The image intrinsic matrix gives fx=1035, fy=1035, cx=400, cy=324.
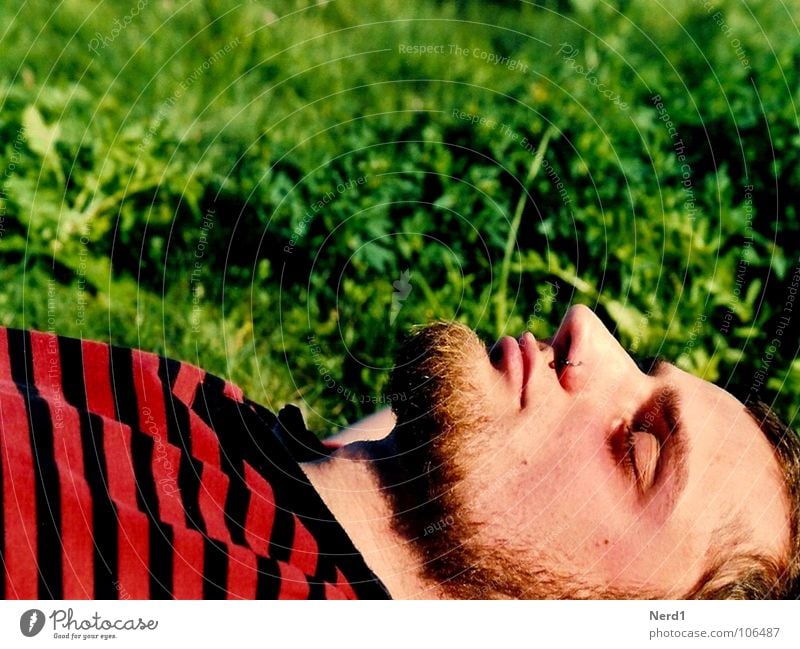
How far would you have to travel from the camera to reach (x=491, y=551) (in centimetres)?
111

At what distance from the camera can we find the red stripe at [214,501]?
3.27ft

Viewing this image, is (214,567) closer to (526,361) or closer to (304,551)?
(304,551)

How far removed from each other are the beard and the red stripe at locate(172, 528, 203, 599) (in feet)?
0.79

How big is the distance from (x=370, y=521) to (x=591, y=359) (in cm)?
30

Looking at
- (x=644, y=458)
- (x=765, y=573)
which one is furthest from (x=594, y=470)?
(x=765, y=573)

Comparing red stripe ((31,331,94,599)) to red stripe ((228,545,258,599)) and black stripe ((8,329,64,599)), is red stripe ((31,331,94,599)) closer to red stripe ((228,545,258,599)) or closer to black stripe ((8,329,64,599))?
black stripe ((8,329,64,599))

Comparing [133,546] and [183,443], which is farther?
[183,443]

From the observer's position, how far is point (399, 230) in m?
1.59

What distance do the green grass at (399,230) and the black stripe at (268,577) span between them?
0.56 metres

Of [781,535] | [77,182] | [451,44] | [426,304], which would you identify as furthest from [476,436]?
[451,44]

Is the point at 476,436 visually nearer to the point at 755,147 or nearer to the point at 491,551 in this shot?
the point at 491,551

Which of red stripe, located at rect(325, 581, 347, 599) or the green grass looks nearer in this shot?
red stripe, located at rect(325, 581, 347, 599)

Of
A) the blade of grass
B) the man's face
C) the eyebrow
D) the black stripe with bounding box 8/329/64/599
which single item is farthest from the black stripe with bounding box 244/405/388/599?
the blade of grass

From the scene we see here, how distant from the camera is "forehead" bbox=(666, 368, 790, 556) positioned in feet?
3.57
